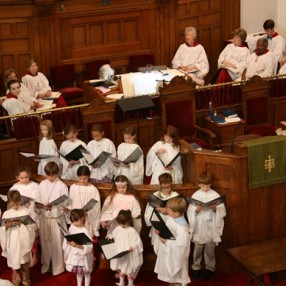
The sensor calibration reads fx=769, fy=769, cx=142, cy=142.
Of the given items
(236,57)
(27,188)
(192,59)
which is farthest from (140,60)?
(27,188)

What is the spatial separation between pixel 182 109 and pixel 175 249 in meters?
3.61

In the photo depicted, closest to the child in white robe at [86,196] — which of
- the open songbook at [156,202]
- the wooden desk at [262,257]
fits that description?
the open songbook at [156,202]

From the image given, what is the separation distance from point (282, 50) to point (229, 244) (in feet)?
19.8

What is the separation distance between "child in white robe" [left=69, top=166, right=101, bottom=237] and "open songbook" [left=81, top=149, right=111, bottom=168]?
2.44ft

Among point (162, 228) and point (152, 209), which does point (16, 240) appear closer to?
point (152, 209)

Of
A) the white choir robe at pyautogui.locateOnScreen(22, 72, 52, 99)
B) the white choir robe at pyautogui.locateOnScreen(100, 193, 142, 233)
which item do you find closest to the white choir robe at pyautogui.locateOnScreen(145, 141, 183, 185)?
the white choir robe at pyautogui.locateOnScreen(100, 193, 142, 233)

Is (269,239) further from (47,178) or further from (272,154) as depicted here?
(47,178)

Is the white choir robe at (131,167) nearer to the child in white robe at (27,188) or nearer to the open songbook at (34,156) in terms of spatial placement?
the open songbook at (34,156)

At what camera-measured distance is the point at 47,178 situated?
9500 millimetres

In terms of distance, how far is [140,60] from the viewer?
1467cm

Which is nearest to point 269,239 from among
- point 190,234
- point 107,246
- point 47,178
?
point 190,234

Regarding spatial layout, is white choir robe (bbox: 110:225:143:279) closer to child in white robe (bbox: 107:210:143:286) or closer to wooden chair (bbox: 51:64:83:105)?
child in white robe (bbox: 107:210:143:286)

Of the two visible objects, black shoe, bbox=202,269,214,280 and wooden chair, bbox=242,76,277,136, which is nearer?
black shoe, bbox=202,269,214,280

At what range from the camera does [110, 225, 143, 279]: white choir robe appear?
8.77 metres
